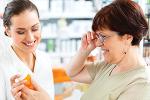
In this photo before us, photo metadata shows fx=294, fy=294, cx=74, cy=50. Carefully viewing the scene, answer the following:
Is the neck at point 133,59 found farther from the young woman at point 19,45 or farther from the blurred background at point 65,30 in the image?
the blurred background at point 65,30

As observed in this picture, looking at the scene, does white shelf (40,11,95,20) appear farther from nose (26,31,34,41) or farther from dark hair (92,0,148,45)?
dark hair (92,0,148,45)

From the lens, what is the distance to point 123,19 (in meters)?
1.36

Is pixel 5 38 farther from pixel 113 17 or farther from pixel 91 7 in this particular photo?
pixel 91 7

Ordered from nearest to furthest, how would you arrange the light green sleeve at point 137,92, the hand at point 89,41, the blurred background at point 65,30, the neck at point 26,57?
the light green sleeve at point 137,92
the hand at point 89,41
the neck at point 26,57
the blurred background at point 65,30

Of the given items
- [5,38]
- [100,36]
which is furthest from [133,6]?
[5,38]

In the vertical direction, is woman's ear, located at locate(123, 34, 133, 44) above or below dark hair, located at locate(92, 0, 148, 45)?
below

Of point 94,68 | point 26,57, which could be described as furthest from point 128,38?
point 26,57

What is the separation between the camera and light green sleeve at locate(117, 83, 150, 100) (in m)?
1.32

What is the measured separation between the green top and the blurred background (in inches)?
28.3

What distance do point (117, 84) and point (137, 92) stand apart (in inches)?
5.9

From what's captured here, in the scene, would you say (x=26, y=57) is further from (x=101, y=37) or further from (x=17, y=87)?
(x=101, y=37)

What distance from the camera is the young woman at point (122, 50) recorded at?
1.37 metres

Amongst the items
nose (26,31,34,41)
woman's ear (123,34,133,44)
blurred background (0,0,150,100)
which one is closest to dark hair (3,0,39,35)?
nose (26,31,34,41)

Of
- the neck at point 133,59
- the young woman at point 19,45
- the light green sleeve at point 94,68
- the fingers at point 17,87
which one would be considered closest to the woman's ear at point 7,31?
the young woman at point 19,45
